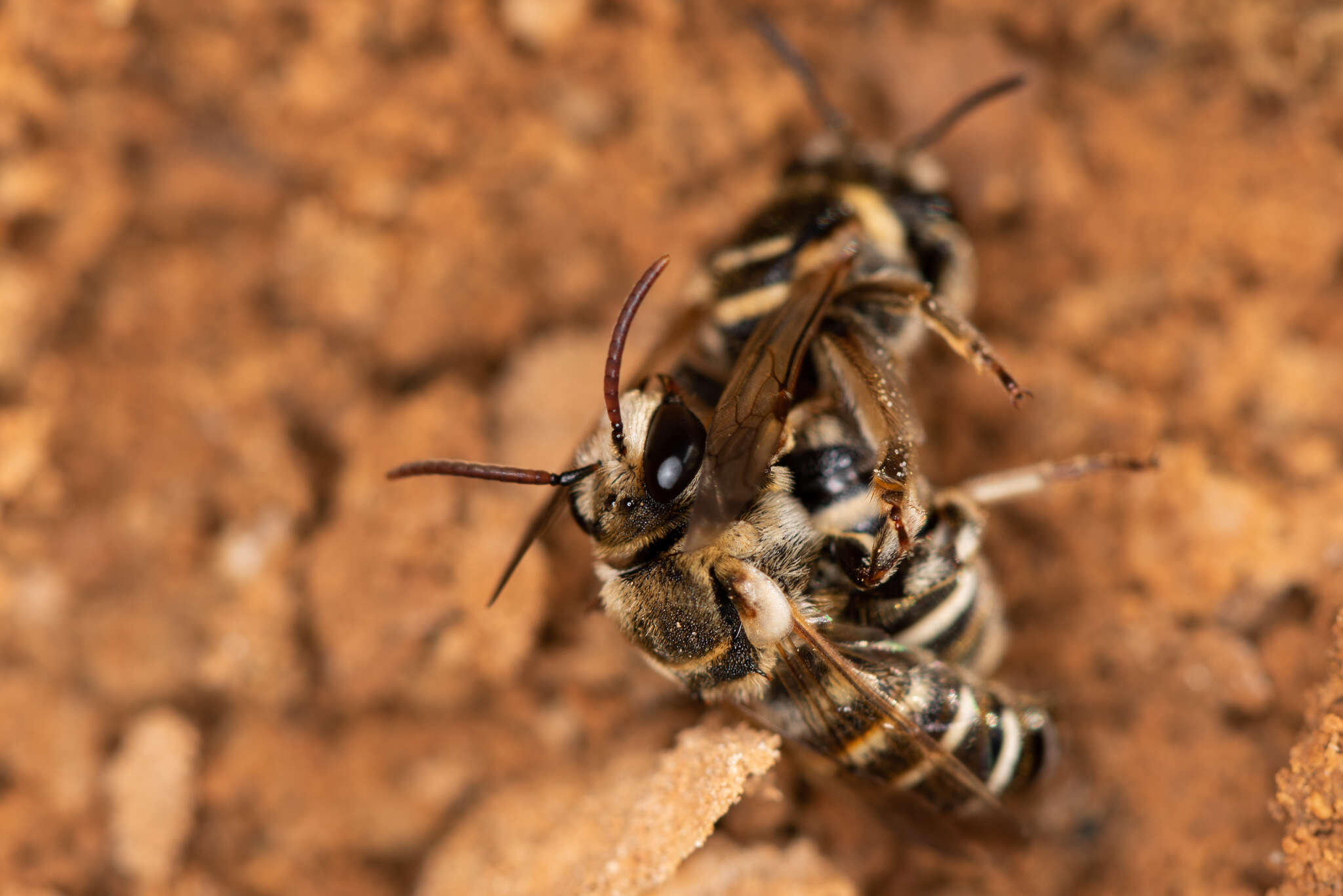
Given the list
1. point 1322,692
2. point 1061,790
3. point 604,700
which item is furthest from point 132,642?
point 1322,692

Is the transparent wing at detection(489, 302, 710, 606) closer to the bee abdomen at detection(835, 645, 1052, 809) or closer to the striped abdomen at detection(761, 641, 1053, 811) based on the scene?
the striped abdomen at detection(761, 641, 1053, 811)

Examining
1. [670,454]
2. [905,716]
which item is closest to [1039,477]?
[905,716]

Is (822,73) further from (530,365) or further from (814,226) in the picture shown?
(530,365)

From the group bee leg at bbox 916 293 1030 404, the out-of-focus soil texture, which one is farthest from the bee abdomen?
bee leg at bbox 916 293 1030 404

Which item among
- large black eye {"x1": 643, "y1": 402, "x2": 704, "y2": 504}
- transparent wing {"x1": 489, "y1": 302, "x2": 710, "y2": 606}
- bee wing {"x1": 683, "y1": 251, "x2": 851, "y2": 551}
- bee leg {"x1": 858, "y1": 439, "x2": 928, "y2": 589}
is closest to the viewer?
bee wing {"x1": 683, "y1": 251, "x2": 851, "y2": 551}

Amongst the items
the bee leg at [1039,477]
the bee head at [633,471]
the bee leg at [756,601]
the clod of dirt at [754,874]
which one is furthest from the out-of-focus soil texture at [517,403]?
the bee head at [633,471]

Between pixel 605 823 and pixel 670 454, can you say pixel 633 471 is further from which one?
pixel 605 823
